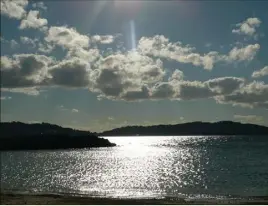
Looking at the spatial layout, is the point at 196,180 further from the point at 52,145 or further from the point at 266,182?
the point at 52,145

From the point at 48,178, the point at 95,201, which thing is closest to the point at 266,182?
the point at 95,201

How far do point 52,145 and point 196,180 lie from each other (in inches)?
4566

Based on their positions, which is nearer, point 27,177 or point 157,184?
point 157,184

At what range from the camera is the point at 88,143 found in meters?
181

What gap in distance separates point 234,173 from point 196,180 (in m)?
13.4

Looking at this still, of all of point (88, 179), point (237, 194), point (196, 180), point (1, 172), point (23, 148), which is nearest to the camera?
point (237, 194)

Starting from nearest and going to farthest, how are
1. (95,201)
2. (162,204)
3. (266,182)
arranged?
(162,204) < (95,201) < (266,182)

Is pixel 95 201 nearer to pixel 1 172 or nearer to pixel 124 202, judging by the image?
pixel 124 202

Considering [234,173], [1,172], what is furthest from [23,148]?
[234,173]

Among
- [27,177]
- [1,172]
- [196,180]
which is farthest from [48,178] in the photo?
[196,180]

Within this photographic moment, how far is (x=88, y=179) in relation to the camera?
6041cm

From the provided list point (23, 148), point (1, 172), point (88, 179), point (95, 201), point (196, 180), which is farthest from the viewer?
point (23, 148)

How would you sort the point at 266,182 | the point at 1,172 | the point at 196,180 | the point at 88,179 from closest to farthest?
the point at 266,182
the point at 196,180
the point at 88,179
the point at 1,172

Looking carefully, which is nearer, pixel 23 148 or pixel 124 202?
pixel 124 202
